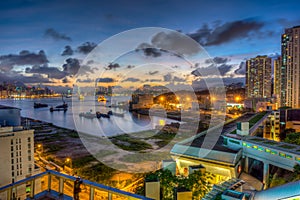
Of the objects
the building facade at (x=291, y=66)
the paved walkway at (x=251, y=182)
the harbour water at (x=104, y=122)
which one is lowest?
the harbour water at (x=104, y=122)

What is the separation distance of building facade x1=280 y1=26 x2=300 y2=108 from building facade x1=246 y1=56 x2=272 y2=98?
9624mm

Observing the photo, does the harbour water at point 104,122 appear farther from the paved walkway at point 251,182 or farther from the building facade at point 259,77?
the building facade at point 259,77

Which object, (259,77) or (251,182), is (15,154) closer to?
(251,182)

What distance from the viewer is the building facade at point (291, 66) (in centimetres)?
1612

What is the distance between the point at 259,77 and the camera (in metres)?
27.3

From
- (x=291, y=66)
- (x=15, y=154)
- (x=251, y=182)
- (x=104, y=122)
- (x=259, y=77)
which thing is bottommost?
(x=104, y=122)

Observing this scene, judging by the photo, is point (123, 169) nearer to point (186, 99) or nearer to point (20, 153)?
point (20, 153)

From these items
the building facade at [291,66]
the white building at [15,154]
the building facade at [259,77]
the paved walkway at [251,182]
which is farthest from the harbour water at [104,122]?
the building facade at [259,77]

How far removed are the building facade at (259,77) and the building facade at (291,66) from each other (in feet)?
31.6

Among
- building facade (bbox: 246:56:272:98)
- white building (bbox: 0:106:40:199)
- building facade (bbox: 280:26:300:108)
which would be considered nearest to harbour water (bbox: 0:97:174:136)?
white building (bbox: 0:106:40:199)

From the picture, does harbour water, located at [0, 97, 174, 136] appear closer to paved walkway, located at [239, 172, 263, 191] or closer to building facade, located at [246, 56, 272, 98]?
paved walkway, located at [239, 172, 263, 191]

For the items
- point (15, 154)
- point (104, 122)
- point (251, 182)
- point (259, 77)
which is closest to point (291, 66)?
point (259, 77)

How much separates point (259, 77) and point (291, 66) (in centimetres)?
1110

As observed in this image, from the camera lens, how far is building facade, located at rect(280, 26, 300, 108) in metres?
16.1
